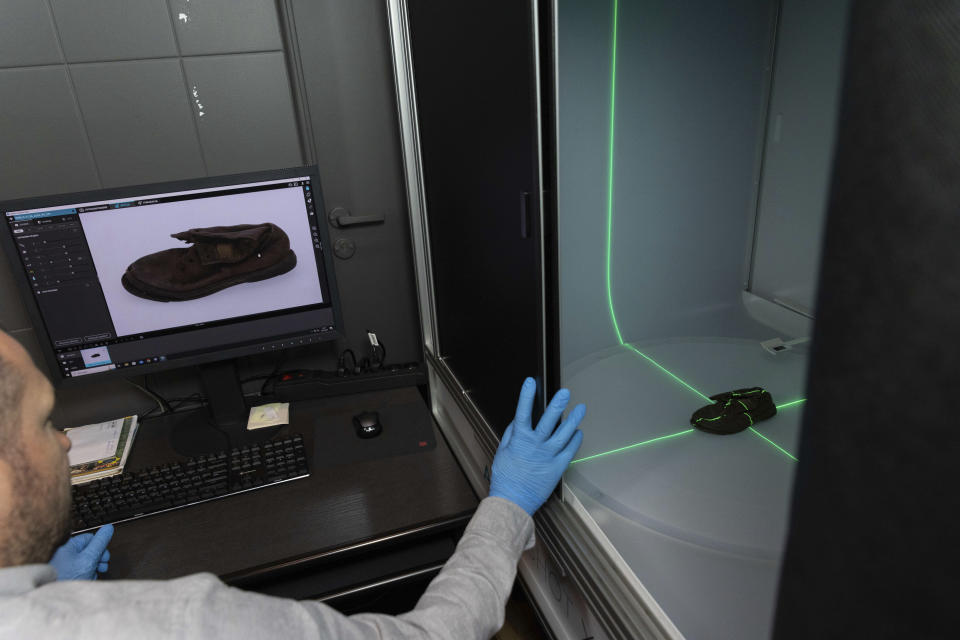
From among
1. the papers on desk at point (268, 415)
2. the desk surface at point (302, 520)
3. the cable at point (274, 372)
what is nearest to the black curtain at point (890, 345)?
the desk surface at point (302, 520)

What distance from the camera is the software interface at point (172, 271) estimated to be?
4.17 ft

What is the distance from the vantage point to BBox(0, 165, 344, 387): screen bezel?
4.04 ft

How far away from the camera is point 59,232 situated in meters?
1.25

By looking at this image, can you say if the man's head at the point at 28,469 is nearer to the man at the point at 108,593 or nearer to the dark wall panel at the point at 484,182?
the man at the point at 108,593

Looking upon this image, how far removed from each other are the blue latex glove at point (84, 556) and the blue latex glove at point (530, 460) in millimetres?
706

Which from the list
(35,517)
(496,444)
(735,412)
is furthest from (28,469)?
(735,412)

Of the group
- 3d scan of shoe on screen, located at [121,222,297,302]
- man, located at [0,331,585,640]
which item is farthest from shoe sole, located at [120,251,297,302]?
man, located at [0,331,585,640]

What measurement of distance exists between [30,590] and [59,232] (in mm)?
957

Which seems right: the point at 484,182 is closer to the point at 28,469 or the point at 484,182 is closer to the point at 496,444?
the point at 496,444

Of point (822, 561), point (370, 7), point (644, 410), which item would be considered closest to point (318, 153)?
point (370, 7)

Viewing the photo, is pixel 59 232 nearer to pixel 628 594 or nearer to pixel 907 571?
pixel 628 594

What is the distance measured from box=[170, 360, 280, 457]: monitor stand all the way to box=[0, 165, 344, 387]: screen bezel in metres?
0.07

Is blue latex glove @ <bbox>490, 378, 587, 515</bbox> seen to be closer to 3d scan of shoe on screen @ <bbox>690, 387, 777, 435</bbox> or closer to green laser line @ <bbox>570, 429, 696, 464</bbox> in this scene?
green laser line @ <bbox>570, 429, 696, 464</bbox>

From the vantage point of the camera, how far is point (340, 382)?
161 cm
